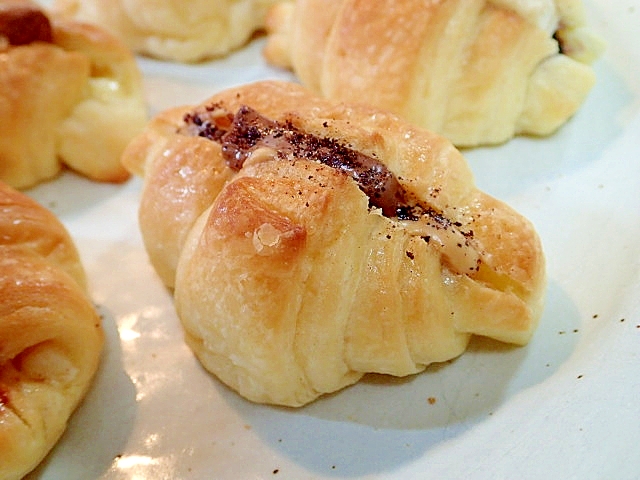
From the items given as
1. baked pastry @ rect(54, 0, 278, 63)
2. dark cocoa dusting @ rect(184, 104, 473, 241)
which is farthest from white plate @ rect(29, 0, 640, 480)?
baked pastry @ rect(54, 0, 278, 63)

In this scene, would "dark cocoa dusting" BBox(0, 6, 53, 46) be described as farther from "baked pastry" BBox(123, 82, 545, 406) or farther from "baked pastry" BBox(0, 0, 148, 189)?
"baked pastry" BBox(123, 82, 545, 406)

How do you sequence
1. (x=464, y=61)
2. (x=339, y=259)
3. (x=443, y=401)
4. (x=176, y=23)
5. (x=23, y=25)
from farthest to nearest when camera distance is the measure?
(x=176, y=23) → (x=23, y=25) → (x=464, y=61) → (x=443, y=401) → (x=339, y=259)

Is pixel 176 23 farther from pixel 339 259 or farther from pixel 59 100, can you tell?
pixel 339 259

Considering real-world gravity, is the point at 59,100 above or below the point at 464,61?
below

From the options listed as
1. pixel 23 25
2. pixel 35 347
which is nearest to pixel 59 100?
pixel 23 25

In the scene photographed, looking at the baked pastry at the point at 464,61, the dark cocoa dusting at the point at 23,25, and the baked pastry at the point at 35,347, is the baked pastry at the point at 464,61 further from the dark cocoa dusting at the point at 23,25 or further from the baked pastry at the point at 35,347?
the baked pastry at the point at 35,347

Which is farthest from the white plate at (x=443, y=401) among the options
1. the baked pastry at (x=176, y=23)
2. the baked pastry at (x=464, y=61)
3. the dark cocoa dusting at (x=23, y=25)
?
the baked pastry at (x=176, y=23)

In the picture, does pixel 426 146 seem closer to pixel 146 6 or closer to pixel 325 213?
pixel 325 213
